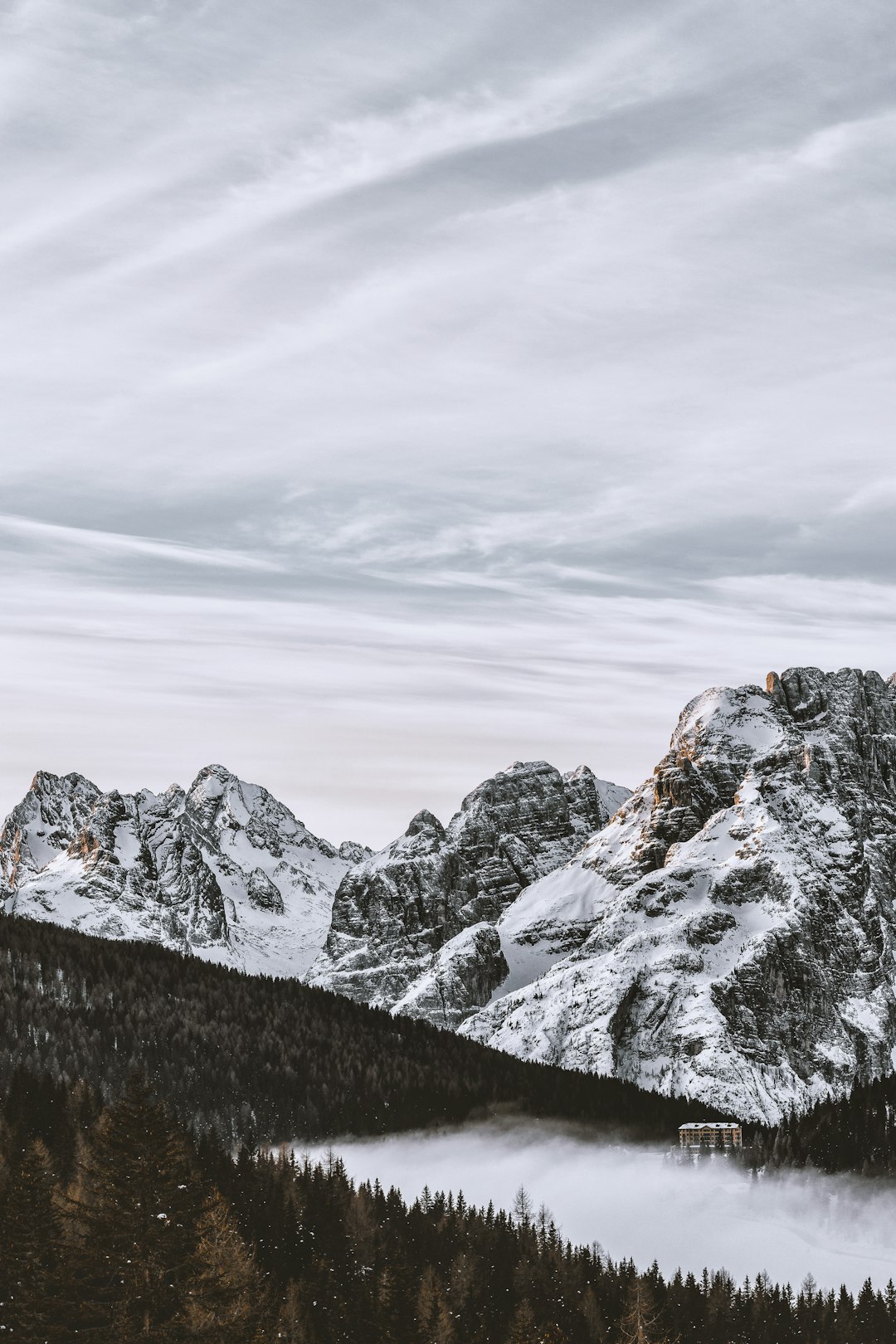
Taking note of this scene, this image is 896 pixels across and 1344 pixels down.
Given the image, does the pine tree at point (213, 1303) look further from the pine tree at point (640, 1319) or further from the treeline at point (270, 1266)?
the pine tree at point (640, 1319)

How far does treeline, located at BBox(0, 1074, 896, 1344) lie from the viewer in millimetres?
63969

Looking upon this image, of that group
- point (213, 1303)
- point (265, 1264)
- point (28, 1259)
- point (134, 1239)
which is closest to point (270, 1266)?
point (265, 1264)

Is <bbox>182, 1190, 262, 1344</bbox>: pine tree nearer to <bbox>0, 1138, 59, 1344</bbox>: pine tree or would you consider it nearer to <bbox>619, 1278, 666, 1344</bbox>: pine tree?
<bbox>0, 1138, 59, 1344</bbox>: pine tree

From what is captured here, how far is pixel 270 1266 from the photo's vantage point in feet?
428

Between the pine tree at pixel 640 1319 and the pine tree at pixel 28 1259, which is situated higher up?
the pine tree at pixel 28 1259

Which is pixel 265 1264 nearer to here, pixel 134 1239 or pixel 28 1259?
pixel 28 1259

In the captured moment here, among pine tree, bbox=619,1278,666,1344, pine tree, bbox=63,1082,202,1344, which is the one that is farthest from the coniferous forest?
pine tree, bbox=619,1278,666,1344

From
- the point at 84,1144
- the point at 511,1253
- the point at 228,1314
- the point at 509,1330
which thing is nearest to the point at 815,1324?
the point at 511,1253

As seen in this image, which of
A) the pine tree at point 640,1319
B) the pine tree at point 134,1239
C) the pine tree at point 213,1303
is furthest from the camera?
the pine tree at point 640,1319

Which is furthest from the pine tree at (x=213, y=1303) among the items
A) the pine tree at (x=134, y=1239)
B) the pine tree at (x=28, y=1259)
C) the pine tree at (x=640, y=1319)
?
the pine tree at (x=640, y=1319)

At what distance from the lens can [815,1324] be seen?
16875 cm

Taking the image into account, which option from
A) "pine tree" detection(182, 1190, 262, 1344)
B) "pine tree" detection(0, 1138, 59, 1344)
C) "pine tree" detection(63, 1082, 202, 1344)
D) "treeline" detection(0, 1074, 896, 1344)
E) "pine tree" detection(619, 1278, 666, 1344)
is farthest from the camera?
"pine tree" detection(619, 1278, 666, 1344)

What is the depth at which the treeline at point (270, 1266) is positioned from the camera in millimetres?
63969

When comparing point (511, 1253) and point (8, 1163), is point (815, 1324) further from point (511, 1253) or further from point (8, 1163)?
point (8, 1163)
